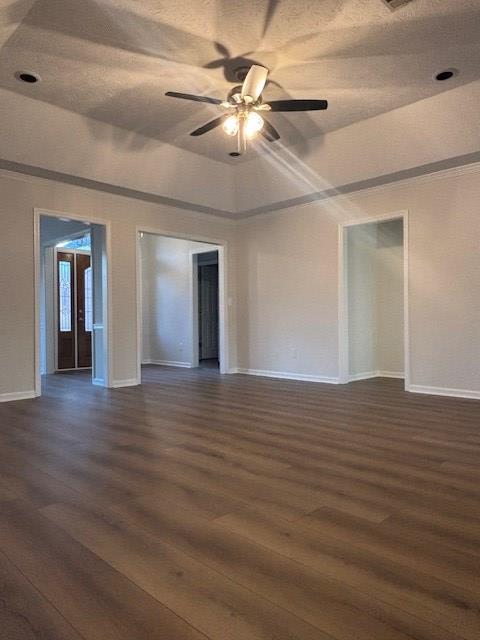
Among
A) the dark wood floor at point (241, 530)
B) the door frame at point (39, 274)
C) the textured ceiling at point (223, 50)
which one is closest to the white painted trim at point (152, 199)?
the door frame at point (39, 274)

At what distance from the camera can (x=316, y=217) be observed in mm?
6719

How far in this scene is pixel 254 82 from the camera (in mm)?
3879

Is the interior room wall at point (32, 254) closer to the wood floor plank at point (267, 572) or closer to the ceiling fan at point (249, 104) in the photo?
the ceiling fan at point (249, 104)

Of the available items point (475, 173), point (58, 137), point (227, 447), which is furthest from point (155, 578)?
point (475, 173)

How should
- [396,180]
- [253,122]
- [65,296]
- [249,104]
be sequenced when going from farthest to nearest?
[65,296], [396,180], [253,122], [249,104]

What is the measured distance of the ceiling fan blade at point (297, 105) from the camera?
3791 mm

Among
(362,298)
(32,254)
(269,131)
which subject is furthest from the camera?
(362,298)

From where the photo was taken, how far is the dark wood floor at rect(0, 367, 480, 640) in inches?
54.8

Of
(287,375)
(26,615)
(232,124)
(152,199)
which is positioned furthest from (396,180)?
(26,615)

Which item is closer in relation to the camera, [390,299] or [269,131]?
[269,131]

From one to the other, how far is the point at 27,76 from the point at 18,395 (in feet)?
11.3

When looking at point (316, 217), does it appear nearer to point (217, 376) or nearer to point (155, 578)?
point (217, 376)

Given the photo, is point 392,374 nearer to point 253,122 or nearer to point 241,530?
point 253,122

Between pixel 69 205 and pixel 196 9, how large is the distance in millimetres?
3215
